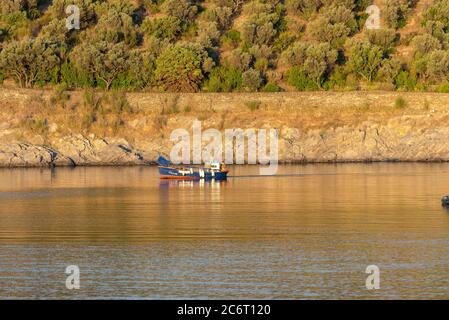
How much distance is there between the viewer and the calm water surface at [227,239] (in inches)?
1083

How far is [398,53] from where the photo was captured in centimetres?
10356

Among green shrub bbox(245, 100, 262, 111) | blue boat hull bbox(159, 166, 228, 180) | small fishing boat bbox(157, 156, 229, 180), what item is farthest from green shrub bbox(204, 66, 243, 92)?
blue boat hull bbox(159, 166, 228, 180)

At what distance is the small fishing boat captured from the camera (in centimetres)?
6850

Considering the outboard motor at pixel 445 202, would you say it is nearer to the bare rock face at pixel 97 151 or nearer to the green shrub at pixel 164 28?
the bare rock face at pixel 97 151

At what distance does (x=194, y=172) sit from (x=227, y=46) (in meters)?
37.8

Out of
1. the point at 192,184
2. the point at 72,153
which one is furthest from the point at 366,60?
the point at 192,184

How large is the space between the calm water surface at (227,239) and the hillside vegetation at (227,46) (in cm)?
3647

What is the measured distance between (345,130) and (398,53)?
17027 mm

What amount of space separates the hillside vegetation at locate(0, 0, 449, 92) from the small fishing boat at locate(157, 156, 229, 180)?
26.4 meters

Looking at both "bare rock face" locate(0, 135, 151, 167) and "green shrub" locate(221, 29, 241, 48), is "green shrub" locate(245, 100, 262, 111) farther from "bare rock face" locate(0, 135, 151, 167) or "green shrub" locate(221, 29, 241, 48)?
"green shrub" locate(221, 29, 241, 48)

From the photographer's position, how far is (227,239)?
36.2 metres

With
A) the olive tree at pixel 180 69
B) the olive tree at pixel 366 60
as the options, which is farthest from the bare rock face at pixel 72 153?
the olive tree at pixel 366 60

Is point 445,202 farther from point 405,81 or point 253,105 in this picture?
point 405,81
